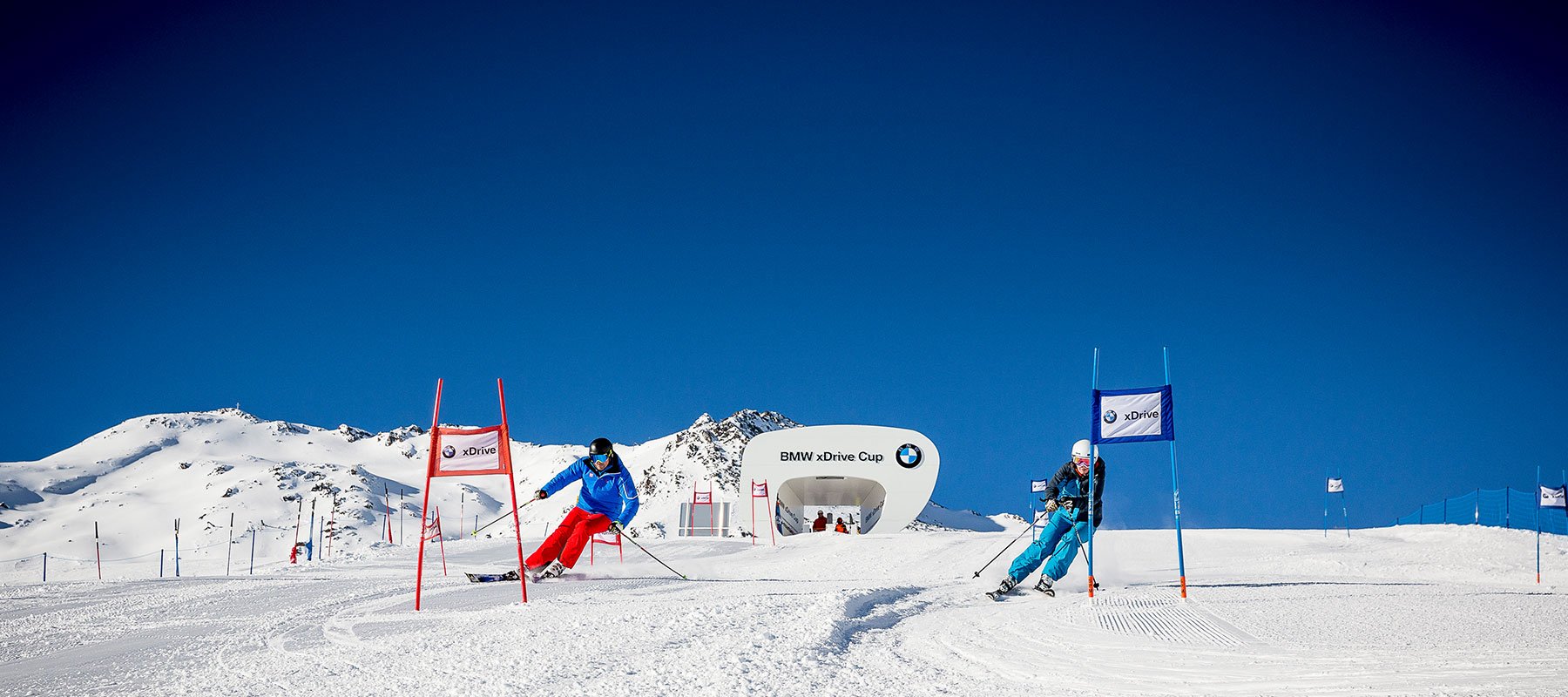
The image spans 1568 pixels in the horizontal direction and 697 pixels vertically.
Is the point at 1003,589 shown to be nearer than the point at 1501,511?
Yes

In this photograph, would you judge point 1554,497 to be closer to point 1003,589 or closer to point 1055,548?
point 1055,548

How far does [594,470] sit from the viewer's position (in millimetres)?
10055

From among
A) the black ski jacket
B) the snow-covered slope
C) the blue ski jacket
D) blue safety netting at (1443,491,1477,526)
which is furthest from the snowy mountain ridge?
the black ski jacket

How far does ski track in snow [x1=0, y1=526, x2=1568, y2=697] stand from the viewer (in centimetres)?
407

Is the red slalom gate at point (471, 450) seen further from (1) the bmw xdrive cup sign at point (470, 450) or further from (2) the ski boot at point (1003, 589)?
(2) the ski boot at point (1003, 589)

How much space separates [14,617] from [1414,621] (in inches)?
376

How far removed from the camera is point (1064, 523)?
28.9 feet

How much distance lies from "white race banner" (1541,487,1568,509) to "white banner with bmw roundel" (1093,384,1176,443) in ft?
54.7

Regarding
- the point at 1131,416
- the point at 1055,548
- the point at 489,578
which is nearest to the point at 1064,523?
the point at 1055,548

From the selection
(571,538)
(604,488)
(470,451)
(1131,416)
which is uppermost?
(1131,416)

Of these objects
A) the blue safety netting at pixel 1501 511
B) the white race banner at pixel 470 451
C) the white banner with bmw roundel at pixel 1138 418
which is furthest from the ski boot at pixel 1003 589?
the blue safety netting at pixel 1501 511

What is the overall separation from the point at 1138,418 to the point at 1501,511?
75.5ft

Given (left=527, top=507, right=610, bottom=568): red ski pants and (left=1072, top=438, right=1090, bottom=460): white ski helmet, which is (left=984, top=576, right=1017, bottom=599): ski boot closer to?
(left=1072, top=438, right=1090, bottom=460): white ski helmet

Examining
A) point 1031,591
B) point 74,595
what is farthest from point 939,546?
point 74,595
